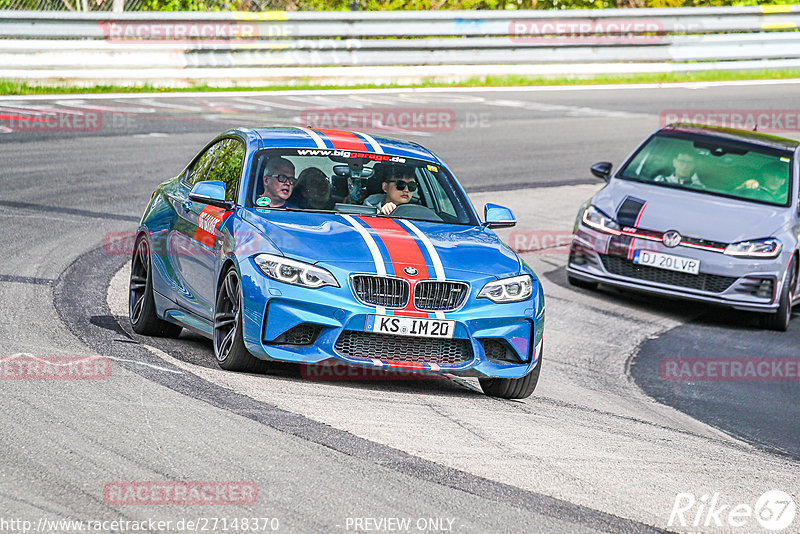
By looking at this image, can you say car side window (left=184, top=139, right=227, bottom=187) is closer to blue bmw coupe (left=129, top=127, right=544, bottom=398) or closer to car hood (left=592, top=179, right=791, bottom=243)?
blue bmw coupe (left=129, top=127, right=544, bottom=398)

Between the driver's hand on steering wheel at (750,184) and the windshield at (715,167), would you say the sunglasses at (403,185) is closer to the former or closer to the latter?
the windshield at (715,167)

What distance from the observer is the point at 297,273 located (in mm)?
7383

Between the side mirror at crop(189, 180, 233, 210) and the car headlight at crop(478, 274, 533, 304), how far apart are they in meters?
1.77

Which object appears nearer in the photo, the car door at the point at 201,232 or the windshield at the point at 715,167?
the car door at the point at 201,232

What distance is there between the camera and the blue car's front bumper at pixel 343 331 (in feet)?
24.0

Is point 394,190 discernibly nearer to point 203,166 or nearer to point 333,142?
point 333,142

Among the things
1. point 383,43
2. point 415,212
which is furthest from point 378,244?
point 383,43

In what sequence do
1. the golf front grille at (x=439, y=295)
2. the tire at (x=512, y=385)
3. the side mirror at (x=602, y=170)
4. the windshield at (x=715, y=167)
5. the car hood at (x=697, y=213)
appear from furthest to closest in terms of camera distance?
the side mirror at (x=602, y=170), the windshield at (x=715, y=167), the car hood at (x=697, y=213), the tire at (x=512, y=385), the golf front grille at (x=439, y=295)

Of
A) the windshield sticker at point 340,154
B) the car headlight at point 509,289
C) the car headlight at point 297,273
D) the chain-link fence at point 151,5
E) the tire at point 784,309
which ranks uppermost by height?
the chain-link fence at point 151,5

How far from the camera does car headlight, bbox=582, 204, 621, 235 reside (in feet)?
40.6

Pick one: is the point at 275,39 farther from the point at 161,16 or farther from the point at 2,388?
the point at 2,388

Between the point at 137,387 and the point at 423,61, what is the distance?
20.2 m

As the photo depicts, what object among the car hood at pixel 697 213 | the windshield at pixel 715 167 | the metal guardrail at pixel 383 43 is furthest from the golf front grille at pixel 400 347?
the metal guardrail at pixel 383 43

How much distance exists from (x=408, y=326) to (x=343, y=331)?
0.36 m
